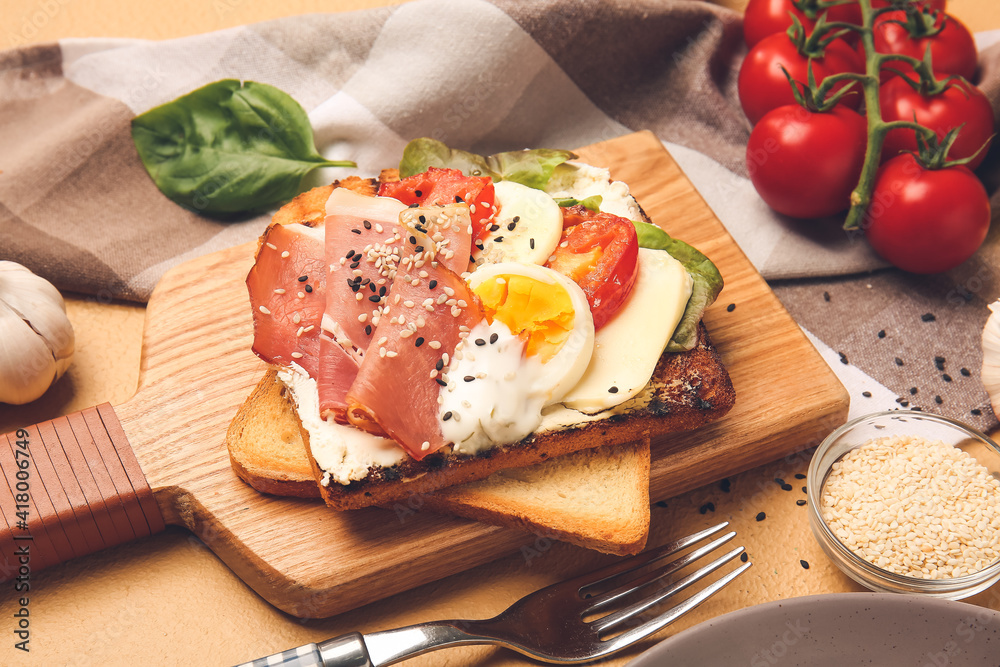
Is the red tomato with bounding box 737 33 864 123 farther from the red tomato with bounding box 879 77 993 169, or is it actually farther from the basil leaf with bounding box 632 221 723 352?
the basil leaf with bounding box 632 221 723 352

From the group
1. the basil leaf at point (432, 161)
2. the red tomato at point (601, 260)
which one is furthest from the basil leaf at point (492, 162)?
the red tomato at point (601, 260)

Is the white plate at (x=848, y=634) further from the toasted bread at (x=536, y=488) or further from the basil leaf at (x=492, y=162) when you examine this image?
the basil leaf at (x=492, y=162)

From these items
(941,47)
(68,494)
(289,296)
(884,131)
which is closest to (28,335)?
(68,494)

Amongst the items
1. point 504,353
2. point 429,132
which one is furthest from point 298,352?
point 429,132

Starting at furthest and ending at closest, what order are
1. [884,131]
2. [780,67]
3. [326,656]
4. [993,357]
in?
[780,67] < [884,131] < [993,357] < [326,656]

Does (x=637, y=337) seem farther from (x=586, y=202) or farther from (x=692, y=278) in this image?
(x=586, y=202)
